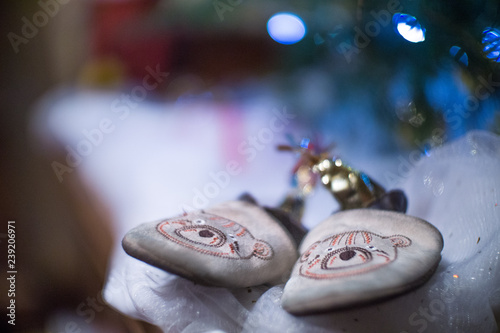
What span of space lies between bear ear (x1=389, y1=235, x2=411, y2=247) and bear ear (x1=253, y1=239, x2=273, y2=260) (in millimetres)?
126

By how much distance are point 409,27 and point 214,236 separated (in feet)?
1.22

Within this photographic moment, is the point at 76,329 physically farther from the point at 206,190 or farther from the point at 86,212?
the point at 206,190

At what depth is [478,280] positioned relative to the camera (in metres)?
0.39

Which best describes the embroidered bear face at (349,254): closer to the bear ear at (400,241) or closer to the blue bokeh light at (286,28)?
the bear ear at (400,241)

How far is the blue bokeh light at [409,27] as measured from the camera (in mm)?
530

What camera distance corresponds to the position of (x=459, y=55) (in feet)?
1.70

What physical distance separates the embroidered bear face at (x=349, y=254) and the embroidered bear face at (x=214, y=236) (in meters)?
0.06

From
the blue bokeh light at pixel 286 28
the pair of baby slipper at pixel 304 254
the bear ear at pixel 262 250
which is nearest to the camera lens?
the pair of baby slipper at pixel 304 254

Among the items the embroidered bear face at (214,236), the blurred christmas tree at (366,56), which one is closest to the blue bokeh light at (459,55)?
the blurred christmas tree at (366,56)

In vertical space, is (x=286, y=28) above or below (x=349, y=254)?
above

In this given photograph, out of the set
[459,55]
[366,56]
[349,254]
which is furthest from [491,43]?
[349,254]

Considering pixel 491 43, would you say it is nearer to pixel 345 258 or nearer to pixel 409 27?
pixel 409 27

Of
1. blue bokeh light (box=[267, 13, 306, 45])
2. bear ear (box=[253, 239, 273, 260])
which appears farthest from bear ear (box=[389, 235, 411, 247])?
blue bokeh light (box=[267, 13, 306, 45])

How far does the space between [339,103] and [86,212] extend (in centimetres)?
42
